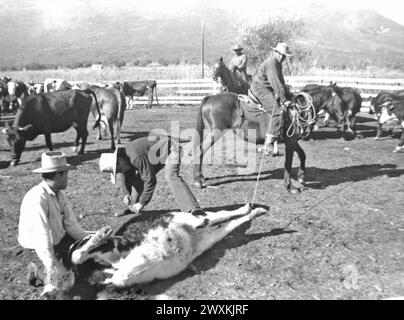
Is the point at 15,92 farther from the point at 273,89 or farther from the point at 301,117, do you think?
the point at 301,117

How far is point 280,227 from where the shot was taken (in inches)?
232

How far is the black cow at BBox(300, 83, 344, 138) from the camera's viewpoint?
12.6 meters

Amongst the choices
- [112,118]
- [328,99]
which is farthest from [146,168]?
[328,99]

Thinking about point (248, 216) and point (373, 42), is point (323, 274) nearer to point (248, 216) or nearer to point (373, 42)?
point (248, 216)

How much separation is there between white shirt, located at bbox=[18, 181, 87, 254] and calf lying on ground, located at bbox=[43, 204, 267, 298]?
29 cm

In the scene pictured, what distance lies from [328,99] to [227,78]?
3.13 m

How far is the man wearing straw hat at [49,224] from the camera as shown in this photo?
388 cm

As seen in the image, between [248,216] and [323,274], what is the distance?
4.08 feet

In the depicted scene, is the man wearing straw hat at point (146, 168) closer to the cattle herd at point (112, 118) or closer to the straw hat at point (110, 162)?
the straw hat at point (110, 162)

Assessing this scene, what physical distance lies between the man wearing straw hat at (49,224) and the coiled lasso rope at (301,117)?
4508 mm

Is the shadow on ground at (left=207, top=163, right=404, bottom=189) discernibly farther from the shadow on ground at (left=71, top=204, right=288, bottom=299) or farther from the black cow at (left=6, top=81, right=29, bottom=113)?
the black cow at (left=6, top=81, right=29, bottom=113)

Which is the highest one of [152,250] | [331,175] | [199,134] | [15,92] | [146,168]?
[146,168]

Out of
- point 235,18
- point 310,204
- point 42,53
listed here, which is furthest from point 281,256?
point 235,18

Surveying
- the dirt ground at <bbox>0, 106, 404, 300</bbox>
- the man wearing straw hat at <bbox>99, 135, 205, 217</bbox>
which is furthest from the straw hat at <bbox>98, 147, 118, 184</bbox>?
the dirt ground at <bbox>0, 106, 404, 300</bbox>
